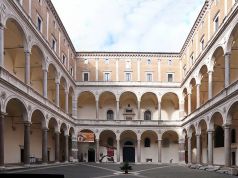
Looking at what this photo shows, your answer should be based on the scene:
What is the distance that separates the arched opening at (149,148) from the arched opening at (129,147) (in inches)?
44.1

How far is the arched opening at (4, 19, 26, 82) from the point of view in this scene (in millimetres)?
24781

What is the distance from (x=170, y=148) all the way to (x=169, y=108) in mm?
5510

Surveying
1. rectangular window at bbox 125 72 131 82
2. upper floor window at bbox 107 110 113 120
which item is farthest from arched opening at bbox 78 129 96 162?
rectangular window at bbox 125 72 131 82

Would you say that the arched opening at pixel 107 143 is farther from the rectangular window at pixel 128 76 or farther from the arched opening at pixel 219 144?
the arched opening at pixel 219 144

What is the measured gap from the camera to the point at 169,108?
51.4 meters

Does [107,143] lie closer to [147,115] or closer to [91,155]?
[91,155]

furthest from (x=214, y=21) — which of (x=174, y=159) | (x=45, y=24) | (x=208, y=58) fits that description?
(x=174, y=159)

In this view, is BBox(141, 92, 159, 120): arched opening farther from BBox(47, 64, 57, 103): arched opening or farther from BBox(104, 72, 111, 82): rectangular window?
BBox(47, 64, 57, 103): arched opening

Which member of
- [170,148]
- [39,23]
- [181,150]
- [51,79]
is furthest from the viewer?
[170,148]

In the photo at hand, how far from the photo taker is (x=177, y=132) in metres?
47.5

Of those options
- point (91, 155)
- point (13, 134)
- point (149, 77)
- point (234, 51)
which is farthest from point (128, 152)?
point (234, 51)

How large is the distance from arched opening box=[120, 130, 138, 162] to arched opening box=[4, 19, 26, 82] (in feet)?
71.5

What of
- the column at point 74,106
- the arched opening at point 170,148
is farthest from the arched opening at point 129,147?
the column at point 74,106

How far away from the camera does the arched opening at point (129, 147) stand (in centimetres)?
5103
